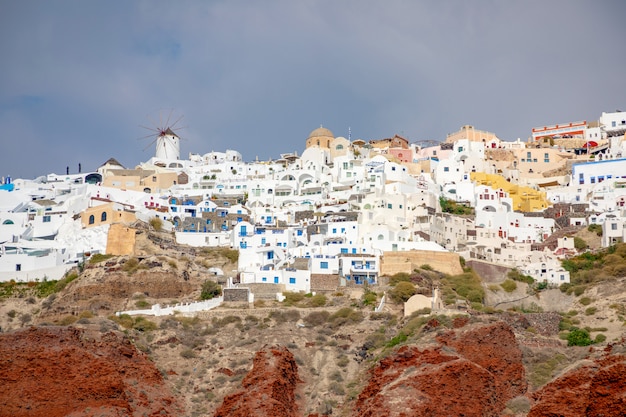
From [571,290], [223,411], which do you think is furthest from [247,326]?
[571,290]

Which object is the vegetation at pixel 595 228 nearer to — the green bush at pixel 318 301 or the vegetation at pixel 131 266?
the green bush at pixel 318 301

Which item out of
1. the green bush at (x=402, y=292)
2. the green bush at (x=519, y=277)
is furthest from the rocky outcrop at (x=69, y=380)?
the green bush at (x=519, y=277)

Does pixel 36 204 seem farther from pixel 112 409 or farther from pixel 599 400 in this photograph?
pixel 599 400

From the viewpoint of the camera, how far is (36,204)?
76375mm

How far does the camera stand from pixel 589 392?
31.3 m

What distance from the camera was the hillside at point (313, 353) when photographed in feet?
121

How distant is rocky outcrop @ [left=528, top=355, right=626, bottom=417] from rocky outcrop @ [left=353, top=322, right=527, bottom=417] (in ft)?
7.81

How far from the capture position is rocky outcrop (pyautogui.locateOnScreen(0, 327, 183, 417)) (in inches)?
1534

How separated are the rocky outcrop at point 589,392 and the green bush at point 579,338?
819cm

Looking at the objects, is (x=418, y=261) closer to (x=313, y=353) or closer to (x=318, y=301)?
(x=318, y=301)

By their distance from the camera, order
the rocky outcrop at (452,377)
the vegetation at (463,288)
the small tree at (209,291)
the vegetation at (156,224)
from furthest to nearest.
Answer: the vegetation at (156,224), the small tree at (209,291), the vegetation at (463,288), the rocky outcrop at (452,377)

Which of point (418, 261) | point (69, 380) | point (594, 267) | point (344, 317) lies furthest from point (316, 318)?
point (594, 267)

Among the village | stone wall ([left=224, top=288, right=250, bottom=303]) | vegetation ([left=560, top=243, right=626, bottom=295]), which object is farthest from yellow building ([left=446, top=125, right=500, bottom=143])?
stone wall ([left=224, top=288, right=250, bottom=303])

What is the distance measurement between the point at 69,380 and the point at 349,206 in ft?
115
